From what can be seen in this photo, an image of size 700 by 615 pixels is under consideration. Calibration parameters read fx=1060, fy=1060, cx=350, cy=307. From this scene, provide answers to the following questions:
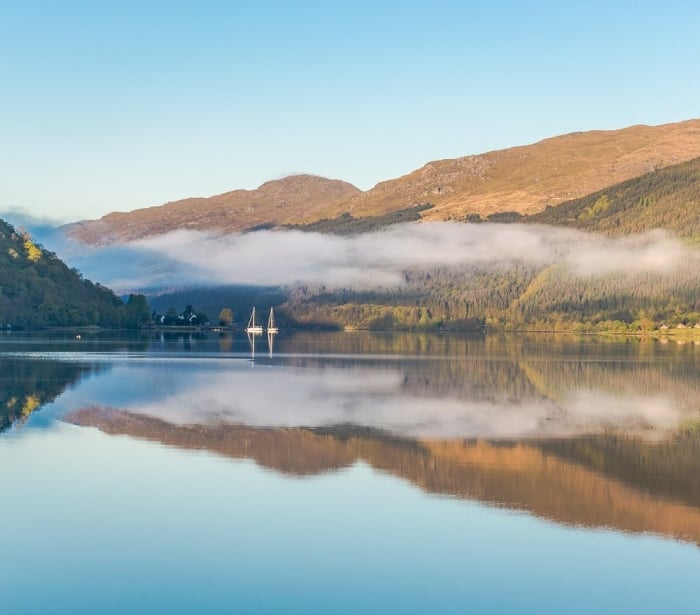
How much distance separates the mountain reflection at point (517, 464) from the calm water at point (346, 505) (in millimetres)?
114

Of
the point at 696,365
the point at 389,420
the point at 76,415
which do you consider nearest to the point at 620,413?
the point at 389,420

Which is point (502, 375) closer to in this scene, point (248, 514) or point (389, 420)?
point (389, 420)

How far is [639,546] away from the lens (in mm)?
24297

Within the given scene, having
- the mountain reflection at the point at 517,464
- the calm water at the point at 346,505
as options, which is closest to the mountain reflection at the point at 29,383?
the calm water at the point at 346,505

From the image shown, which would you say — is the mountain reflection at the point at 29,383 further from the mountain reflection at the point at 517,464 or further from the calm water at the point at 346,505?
the mountain reflection at the point at 517,464

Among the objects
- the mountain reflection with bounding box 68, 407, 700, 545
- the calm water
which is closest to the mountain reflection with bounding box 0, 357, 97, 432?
the calm water

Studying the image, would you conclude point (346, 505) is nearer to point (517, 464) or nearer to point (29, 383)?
point (517, 464)

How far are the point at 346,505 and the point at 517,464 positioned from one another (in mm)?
8458

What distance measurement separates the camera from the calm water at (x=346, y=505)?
20828mm

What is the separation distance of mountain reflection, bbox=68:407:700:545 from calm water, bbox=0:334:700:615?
0.11 meters

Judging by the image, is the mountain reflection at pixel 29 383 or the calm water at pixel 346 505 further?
the mountain reflection at pixel 29 383

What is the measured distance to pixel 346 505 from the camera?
1125 inches

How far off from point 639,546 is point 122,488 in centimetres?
1454

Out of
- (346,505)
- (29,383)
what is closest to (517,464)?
(346,505)
